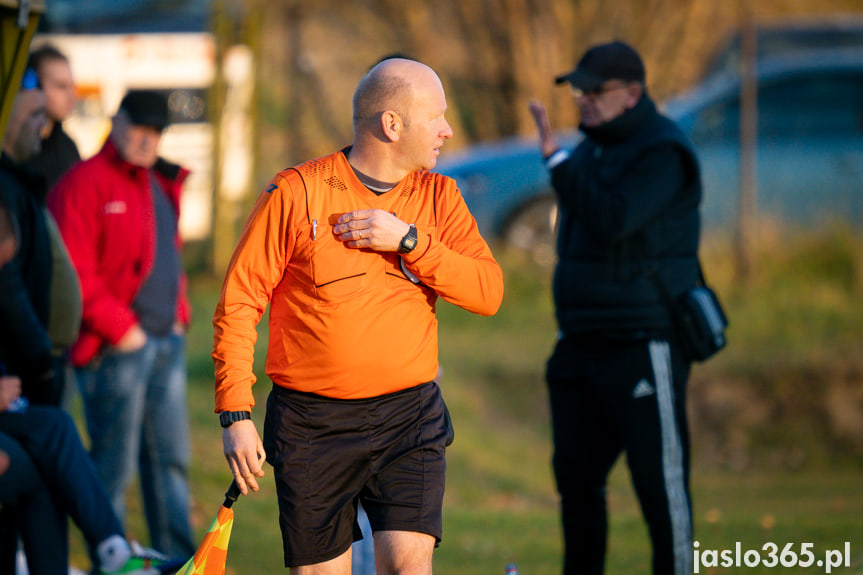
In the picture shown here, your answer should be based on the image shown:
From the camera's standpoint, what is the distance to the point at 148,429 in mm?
5000

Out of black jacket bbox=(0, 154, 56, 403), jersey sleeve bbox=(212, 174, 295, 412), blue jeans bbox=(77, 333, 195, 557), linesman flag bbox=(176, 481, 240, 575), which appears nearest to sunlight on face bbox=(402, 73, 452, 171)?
jersey sleeve bbox=(212, 174, 295, 412)

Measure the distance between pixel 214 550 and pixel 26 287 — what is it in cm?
145

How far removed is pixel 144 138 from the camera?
4.77m

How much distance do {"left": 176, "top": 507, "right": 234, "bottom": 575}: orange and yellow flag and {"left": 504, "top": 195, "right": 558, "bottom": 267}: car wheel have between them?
26.0 ft

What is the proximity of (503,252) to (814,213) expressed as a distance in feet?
10.0

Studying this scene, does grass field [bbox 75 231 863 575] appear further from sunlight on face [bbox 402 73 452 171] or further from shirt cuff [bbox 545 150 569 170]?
sunlight on face [bbox 402 73 452 171]

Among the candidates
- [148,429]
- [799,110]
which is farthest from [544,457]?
[799,110]

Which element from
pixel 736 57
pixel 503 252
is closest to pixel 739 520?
pixel 503 252

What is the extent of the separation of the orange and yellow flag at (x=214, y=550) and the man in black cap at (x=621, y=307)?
1.61 metres

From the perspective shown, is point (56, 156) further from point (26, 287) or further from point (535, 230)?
point (535, 230)

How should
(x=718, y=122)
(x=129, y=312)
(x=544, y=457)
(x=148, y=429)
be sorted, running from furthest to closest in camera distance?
(x=718, y=122) → (x=544, y=457) → (x=148, y=429) → (x=129, y=312)

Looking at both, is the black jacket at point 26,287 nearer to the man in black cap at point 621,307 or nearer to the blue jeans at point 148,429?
the blue jeans at point 148,429

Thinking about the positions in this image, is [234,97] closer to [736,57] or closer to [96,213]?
[736,57]

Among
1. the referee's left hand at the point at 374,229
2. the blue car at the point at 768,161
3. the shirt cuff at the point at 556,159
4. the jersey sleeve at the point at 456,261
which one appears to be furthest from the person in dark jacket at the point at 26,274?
the blue car at the point at 768,161
